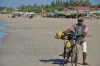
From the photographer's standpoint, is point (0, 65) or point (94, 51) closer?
point (0, 65)

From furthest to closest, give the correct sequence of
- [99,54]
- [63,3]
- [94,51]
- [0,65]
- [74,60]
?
[63,3] → [94,51] → [99,54] → [0,65] → [74,60]

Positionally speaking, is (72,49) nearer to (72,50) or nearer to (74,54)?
(72,50)

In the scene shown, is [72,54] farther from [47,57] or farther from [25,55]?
[25,55]

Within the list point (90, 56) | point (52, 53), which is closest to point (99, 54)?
point (90, 56)

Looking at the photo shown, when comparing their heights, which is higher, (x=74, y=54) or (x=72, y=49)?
(x=72, y=49)

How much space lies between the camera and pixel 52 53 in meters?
9.37

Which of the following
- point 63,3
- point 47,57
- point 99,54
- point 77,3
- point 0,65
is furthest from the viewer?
point 63,3

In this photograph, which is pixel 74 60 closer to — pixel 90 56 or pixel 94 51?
pixel 90 56

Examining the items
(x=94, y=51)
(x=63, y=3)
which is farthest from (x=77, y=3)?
(x=94, y=51)

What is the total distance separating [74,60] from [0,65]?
2.14 metres

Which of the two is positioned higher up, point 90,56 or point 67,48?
point 67,48

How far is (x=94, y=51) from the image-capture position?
9.78 metres

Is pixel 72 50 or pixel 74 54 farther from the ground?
pixel 72 50

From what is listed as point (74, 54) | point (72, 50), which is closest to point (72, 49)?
point (72, 50)
